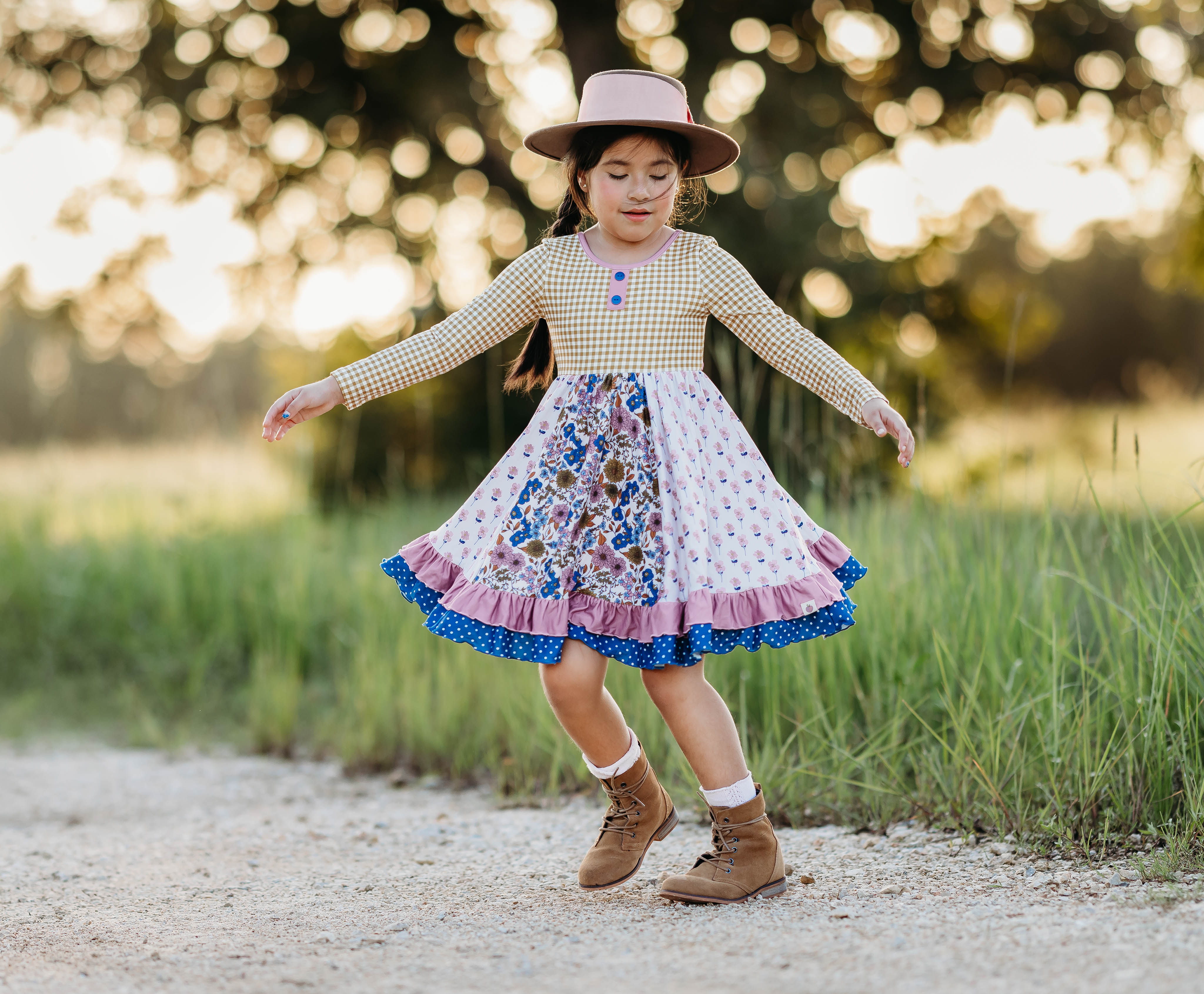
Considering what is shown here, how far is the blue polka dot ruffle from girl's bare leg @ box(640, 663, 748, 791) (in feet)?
0.11

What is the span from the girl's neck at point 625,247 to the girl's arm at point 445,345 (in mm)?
114

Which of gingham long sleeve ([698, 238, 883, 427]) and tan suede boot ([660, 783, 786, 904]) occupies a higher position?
gingham long sleeve ([698, 238, 883, 427])

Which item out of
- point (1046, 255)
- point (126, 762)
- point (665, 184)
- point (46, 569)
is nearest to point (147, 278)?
point (46, 569)

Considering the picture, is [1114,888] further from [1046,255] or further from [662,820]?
[1046,255]

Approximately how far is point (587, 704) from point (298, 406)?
0.79 m

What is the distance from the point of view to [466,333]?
99.1 inches

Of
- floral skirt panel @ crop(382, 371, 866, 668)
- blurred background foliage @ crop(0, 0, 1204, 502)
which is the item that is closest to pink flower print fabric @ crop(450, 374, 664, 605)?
floral skirt panel @ crop(382, 371, 866, 668)

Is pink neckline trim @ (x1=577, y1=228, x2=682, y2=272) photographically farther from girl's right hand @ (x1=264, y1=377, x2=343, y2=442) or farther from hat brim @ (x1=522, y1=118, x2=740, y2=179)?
girl's right hand @ (x1=264, y1=377, x2=343, y2=442)

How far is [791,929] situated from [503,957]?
0.51 m

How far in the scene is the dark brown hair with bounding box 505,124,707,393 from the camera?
8.07 feet

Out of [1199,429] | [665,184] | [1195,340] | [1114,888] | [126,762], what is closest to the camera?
[1114,888]

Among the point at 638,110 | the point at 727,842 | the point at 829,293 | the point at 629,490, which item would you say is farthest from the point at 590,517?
the point at 829,293

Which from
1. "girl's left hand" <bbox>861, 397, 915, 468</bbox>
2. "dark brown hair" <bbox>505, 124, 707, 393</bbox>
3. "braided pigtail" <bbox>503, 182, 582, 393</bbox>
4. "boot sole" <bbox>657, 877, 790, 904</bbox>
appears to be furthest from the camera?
"braided pigtail" <bbox>503, 182, 582, 393</bbox>

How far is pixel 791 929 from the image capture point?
216 cm
